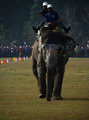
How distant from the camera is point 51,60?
14516mm

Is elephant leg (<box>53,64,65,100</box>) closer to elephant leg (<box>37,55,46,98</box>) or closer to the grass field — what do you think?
the grass field

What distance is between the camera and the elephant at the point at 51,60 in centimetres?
1455

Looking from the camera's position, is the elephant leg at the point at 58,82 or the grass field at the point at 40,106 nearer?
the grass field at the point at 40,106

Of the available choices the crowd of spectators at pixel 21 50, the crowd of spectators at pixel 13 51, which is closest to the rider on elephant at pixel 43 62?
the crowd of spectators at pixel 21 50

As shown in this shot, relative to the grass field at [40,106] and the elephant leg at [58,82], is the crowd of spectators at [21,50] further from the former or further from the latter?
the elephant leg at [58,82]

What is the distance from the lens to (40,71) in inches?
627

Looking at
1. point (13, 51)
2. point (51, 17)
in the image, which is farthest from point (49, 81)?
point (13, 51)

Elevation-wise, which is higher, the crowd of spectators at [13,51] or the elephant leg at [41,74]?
the elephant leg at [41,74]

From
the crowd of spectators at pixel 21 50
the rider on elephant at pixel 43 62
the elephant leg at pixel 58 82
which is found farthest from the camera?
the crowd of spectators at pixel 21 50

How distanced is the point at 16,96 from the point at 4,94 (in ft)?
2.81

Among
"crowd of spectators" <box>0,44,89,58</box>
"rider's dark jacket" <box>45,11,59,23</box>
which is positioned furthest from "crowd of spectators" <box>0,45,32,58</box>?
"rider's dark jacket" <box>45,11,59,23</box>

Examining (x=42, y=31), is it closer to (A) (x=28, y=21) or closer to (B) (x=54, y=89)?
→ (B) (x=54, y=89)

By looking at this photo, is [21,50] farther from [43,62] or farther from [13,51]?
[43,62]

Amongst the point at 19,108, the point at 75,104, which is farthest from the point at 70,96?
the point at 19,108
